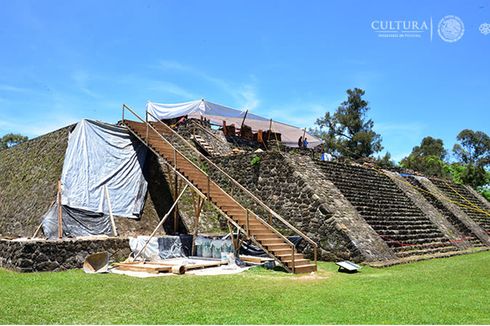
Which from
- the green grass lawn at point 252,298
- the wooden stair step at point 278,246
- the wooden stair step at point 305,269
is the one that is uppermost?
the wooden stair step at point 278,246

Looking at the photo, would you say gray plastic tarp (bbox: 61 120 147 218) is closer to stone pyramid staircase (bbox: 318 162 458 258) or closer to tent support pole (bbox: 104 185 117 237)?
tent support pole (bbox: 104 185 117 237)

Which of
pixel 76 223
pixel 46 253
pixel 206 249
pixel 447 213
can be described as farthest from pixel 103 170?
pixel 447 213

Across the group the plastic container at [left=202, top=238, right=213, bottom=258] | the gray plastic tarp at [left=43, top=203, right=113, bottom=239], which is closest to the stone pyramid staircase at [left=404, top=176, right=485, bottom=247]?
the plastic container at [left=202, top=238, right=213, bottom=258]

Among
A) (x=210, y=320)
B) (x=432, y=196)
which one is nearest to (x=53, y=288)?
(x=210, y=320)

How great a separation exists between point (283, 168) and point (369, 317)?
9.31 metres

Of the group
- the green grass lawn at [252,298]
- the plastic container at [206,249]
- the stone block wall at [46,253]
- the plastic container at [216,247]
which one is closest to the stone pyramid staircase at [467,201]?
the green grass lawn at [252,298]

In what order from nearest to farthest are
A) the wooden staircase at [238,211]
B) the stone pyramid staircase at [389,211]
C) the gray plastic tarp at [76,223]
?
the wooden staircase at [238,211]
the gray plastic tarp at [76,223]
the stone pyramid staircase at [389,211]

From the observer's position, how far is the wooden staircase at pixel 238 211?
437 inches

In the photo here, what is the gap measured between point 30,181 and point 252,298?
11598 millimetres

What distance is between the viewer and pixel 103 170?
1533 cm

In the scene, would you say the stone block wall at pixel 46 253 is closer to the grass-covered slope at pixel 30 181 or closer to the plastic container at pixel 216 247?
the grass-covered slope at pixel 30 181

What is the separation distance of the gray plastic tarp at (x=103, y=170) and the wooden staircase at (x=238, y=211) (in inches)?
30.5

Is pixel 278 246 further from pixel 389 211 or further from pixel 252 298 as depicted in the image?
pixel 389 211

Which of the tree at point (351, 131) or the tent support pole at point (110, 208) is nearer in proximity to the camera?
the tent support pole at point (110, 208)
